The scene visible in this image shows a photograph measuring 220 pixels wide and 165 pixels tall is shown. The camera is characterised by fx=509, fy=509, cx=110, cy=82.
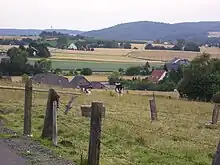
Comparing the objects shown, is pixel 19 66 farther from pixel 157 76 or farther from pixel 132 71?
pixel 132 71

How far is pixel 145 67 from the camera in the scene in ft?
330

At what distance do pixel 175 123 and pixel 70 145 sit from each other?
27.6 feet

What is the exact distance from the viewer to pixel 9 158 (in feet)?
28.8

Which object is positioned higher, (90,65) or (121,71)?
(90,65)

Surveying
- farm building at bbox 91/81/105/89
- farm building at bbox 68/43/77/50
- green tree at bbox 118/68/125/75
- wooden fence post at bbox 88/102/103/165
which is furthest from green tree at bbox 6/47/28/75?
wooden fence post at bbox 88/102/103/165

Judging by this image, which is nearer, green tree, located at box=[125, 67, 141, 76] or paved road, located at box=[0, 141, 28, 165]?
paved road, located at box=[0, 141, 28, 165]

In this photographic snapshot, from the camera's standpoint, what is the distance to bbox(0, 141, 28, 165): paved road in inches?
332

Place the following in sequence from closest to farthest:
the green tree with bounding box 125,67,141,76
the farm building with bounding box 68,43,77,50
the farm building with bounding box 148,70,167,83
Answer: the farm building with bounding box 148,70,167,83 < the green tree with bounding box 125,67,141,76 < the farm building with bounding box 68,43,77,50

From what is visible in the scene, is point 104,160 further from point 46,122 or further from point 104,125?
point 104,125

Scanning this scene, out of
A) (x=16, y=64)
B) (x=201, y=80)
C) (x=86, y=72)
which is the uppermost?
(x=201, y=80)

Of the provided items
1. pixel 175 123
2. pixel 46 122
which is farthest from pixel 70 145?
pixel 175 123

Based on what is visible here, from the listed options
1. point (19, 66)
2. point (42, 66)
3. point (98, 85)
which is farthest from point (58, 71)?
point (98, 85)

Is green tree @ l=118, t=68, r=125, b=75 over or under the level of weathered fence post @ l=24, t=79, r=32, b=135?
under

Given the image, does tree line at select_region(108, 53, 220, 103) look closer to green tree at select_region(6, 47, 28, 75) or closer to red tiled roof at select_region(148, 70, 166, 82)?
red tiled roof at select_region(148, 70, 166, 82)
